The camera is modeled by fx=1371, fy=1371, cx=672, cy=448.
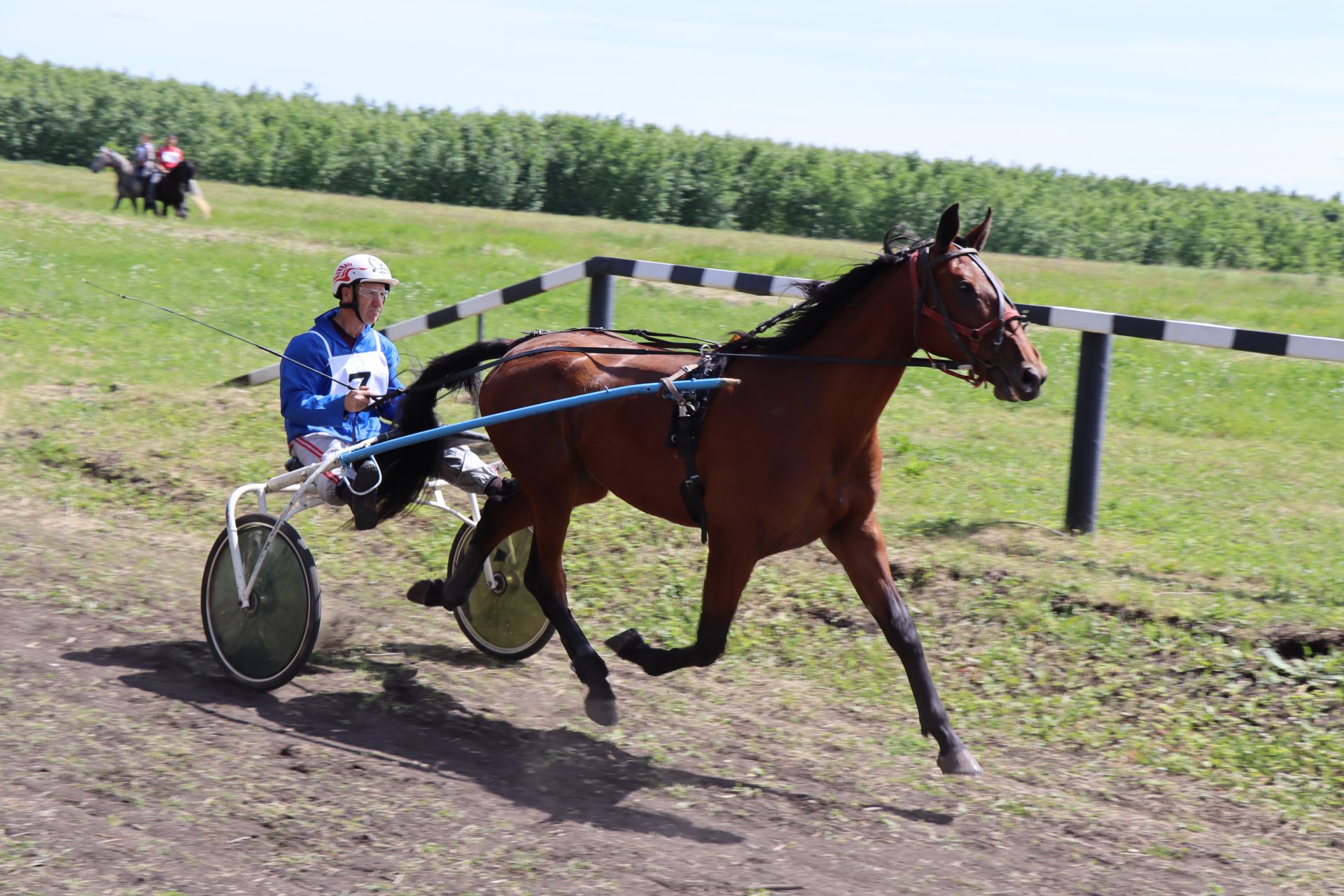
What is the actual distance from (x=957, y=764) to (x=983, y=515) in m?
3.20

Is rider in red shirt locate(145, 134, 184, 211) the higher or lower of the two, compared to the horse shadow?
higher

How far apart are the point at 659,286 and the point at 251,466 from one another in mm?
10347

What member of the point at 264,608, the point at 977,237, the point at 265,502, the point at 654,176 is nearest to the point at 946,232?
the point at 977,237

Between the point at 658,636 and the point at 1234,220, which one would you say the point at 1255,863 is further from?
the point at 1234,220

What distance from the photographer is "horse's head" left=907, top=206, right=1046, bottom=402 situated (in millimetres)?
4973

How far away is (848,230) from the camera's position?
38.4 m

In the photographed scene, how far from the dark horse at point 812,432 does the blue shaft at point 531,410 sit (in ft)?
0.45

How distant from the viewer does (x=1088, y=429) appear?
770 centimetres

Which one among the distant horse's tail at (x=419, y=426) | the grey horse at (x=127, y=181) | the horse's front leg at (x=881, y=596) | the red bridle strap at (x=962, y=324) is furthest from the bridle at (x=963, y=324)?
the grey horse at (x=127, y=181)

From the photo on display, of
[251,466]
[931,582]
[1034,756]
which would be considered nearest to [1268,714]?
[1034,756]

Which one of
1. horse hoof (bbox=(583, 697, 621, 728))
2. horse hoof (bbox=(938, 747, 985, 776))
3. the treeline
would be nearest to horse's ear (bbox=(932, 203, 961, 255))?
horse hoof (bbox=(938, 747, 985, 776))

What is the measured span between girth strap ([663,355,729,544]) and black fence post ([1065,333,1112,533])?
9.29 feet

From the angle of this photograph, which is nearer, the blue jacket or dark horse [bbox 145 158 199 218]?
the blue jacket

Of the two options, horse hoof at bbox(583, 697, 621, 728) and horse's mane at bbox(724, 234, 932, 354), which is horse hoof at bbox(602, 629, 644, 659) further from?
horse's mane at bbox(724, 234, 932, 354)
